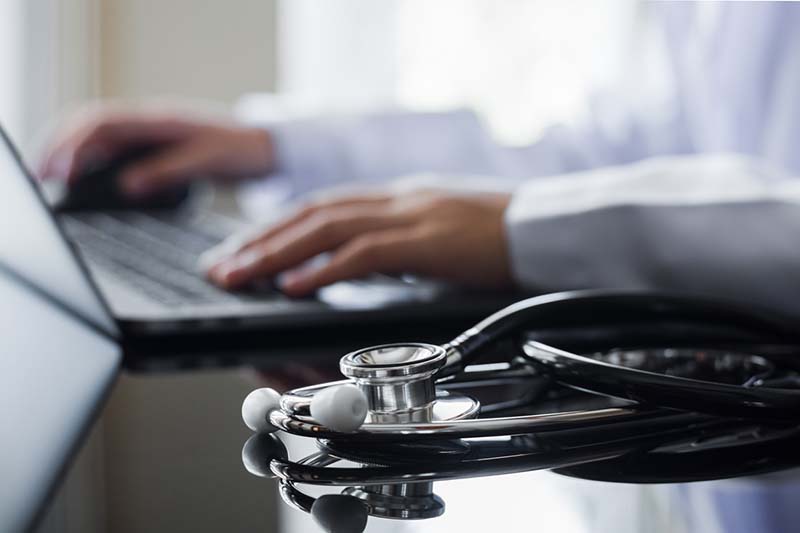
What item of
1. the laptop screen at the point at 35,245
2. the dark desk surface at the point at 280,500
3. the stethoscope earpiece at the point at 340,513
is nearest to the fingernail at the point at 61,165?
the laptop screen at the point at 35,245

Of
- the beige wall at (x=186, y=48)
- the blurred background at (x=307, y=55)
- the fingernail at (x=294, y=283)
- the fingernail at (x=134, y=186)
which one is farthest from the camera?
the beige wall at (x=186, y=48)

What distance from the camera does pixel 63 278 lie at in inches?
14.0

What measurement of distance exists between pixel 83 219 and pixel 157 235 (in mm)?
157

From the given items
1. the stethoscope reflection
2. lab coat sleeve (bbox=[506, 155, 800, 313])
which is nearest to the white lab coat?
lab coat sleeve (bbox=[506, 155, 800, 313])

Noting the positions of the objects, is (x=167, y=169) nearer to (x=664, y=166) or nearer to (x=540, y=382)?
(x=664, y=166)

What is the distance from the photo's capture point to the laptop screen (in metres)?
0.33

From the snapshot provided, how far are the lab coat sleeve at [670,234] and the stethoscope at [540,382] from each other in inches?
5.3

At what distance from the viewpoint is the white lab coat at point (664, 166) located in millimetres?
481

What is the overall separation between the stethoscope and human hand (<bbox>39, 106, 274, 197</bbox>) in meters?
0.75

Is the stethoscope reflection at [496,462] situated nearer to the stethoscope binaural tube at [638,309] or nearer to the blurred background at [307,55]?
the stethoscope binaural tube at [638,309]

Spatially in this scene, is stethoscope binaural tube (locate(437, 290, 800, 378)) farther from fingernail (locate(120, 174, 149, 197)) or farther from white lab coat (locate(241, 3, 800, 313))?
fingernail (locate(120, 174, 149, 197))

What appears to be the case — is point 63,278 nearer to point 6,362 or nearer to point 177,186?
point 6,362

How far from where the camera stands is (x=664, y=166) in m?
0.54

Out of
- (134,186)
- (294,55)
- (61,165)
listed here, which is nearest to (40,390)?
(134,186)
